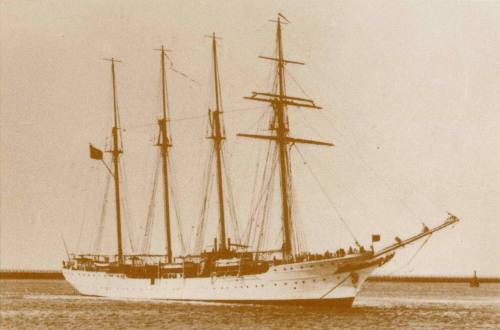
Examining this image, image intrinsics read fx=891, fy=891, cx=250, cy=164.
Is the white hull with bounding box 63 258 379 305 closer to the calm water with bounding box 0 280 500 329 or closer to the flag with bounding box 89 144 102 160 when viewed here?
the calm water with bounding box 0 280 500 329

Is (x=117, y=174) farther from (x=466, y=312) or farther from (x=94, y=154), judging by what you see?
(x=466, y=312)

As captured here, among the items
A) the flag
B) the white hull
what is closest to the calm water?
the white hull

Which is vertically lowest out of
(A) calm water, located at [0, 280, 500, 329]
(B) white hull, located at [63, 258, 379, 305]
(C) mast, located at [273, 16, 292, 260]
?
(A) calm water, located at [0, 280, 500, 329]

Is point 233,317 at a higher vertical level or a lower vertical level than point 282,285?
lower

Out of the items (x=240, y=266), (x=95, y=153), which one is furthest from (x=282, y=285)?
(x=95, y=153)

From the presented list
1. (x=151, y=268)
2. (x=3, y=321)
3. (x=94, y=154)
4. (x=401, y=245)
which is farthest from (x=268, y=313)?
(x=94, y=154)

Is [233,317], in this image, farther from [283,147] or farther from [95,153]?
[95,153]

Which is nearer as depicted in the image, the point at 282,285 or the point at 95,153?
the point at 282,285

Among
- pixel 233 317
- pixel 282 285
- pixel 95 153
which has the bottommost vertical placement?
pixel 233 317

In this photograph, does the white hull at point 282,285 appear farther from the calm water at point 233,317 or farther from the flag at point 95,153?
the flag at point 95,153

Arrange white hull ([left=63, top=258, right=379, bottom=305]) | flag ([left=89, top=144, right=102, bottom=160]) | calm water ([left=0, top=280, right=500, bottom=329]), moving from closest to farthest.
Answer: calm water ([left=0, top=280, right=500, bottom=329])
white hull ([left=63, top=258, right=379, bottom=305])
flag ([left=89, top=144, right=102, bottom=160])

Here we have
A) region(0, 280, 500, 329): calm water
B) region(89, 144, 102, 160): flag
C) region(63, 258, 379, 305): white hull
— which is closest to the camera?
region(0, 280, 500, 329): calm water

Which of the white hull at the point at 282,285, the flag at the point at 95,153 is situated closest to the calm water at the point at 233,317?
the white hull at the point at 282,285

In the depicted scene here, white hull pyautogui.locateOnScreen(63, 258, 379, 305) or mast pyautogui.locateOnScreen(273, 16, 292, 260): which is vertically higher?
mast pyautogui.locateOnScreen(273, 16, 292, 260)
